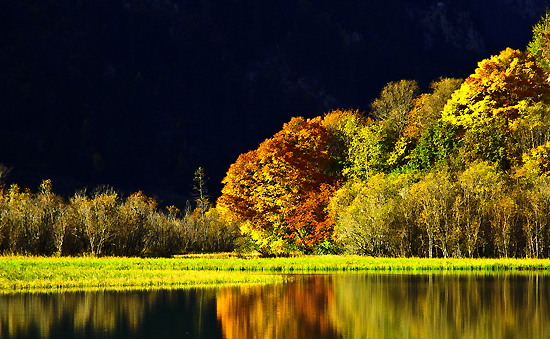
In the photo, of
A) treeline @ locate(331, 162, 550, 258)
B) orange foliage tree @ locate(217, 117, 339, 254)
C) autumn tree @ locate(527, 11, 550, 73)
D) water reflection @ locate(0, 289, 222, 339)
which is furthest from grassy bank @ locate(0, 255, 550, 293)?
autumn tree @ locate(527, 11, 550, 73)

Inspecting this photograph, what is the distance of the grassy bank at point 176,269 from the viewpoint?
1624 inches

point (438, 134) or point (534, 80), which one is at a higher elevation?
point (534, 80)

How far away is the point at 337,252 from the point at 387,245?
8409mm

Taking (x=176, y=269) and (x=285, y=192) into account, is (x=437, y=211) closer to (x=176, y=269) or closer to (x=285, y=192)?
(x=285, y=192)

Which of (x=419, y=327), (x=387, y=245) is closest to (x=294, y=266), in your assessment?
(x=387, y=245)

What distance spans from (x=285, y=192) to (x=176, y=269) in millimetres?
23409

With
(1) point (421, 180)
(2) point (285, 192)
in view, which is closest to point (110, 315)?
(1) point (421, 180)

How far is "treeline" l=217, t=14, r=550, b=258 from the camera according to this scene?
5953cm

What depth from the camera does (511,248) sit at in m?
60.7

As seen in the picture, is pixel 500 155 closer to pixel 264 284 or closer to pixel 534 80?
pixel 534 80

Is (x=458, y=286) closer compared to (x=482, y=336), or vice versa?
(x=482, y=336)

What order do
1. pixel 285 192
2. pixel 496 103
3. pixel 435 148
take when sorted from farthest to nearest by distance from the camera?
pixel 496 103 < pixel 285 192 < pixel 435 148

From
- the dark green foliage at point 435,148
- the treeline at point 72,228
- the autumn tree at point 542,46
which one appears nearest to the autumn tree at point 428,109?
the dark green foliage at point 435,148

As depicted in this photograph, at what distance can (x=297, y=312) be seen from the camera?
29.4m
